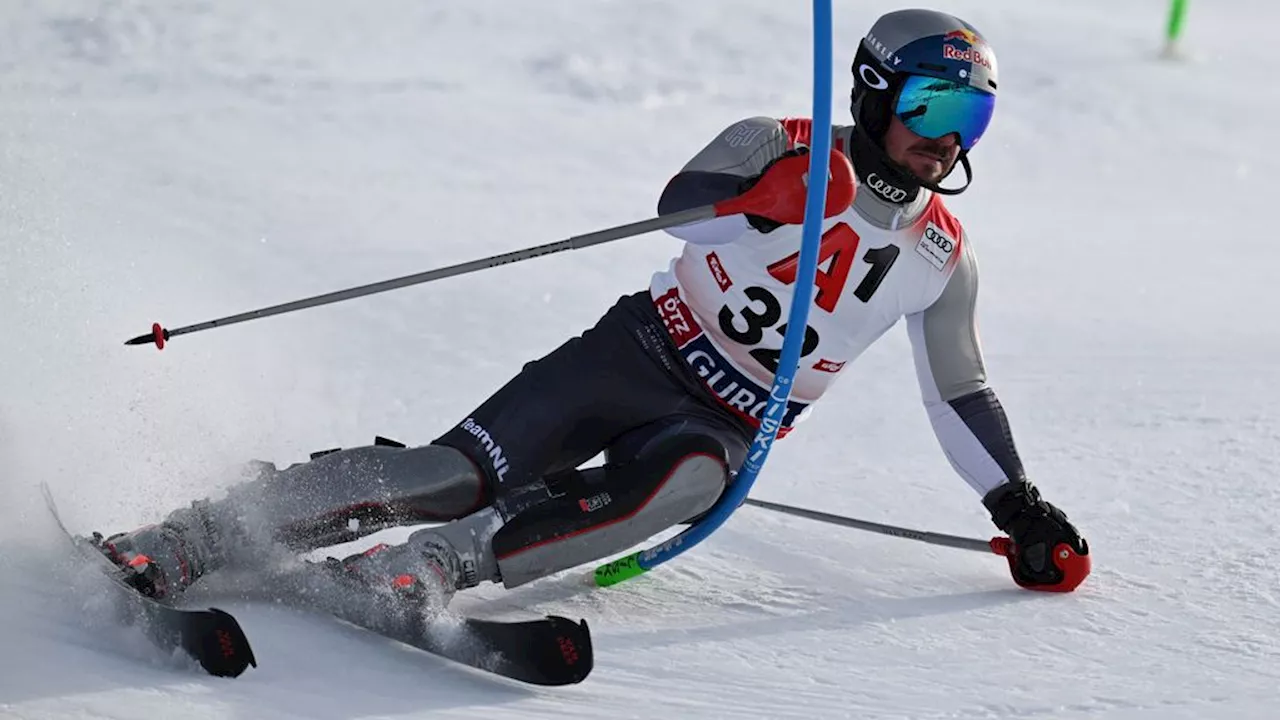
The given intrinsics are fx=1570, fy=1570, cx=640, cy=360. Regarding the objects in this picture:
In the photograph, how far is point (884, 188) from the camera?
3648mm

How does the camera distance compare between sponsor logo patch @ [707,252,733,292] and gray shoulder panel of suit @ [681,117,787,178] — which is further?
sponsor logo patch @ [707,252,733,292]

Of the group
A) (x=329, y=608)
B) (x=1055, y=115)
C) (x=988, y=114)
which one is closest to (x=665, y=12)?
(x=1055, y=115)

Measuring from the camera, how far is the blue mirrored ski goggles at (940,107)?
11.6 feet

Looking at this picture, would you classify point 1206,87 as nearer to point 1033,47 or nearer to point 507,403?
point 1033,47

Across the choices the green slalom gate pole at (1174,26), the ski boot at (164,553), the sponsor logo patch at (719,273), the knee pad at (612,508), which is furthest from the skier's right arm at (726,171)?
the green slalom gate pole at (1174,26)

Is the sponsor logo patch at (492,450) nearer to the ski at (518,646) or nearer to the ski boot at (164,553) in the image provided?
the ski at (518,646)

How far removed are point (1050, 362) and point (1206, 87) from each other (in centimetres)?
674

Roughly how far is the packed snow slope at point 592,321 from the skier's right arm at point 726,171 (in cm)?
92

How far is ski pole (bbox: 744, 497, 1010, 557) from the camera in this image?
3.99 m

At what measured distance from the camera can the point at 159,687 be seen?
2723 mm

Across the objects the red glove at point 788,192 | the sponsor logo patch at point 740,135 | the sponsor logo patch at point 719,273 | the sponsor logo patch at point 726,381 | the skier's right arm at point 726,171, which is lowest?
the sponsor logo patch at point 726,381

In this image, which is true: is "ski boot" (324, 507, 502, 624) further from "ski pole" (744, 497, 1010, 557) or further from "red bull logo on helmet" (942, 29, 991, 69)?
"red bull logo on helmet" (942, 29, 991, 69)

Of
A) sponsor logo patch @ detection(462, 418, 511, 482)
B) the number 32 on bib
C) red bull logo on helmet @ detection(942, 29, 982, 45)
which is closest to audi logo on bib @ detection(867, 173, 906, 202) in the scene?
the number 32 on bib

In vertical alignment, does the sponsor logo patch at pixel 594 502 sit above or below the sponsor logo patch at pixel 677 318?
below
